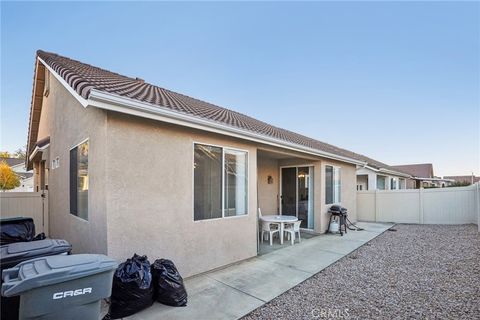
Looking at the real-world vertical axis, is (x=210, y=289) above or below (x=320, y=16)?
below

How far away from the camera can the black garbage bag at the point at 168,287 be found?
387cm

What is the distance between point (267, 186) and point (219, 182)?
16.4ft

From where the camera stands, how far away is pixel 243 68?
1371 cm

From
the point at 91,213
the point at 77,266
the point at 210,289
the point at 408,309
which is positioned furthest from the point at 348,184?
the point at 77,266

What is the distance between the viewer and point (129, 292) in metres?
3.59

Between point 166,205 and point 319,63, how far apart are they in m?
10.5

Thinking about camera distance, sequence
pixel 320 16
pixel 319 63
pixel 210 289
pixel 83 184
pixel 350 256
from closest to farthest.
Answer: pixel 210 289 → pixel 83 184 → pixel 350 256 → pixel 320 16 → pixel 319 63

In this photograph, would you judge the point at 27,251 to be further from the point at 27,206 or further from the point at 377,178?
the point at 377,178

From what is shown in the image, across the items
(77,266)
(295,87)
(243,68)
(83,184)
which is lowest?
(77,266)

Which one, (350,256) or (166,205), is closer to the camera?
(166,205)

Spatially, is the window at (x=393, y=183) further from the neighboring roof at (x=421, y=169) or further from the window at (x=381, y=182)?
the neighboring roof at (x=421, y=169)

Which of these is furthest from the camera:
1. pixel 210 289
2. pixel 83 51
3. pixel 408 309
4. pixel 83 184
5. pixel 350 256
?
pixel 83 51

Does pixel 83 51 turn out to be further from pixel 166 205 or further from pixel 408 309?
Result: pixel 408 309

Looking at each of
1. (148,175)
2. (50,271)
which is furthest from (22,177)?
(50,271)
